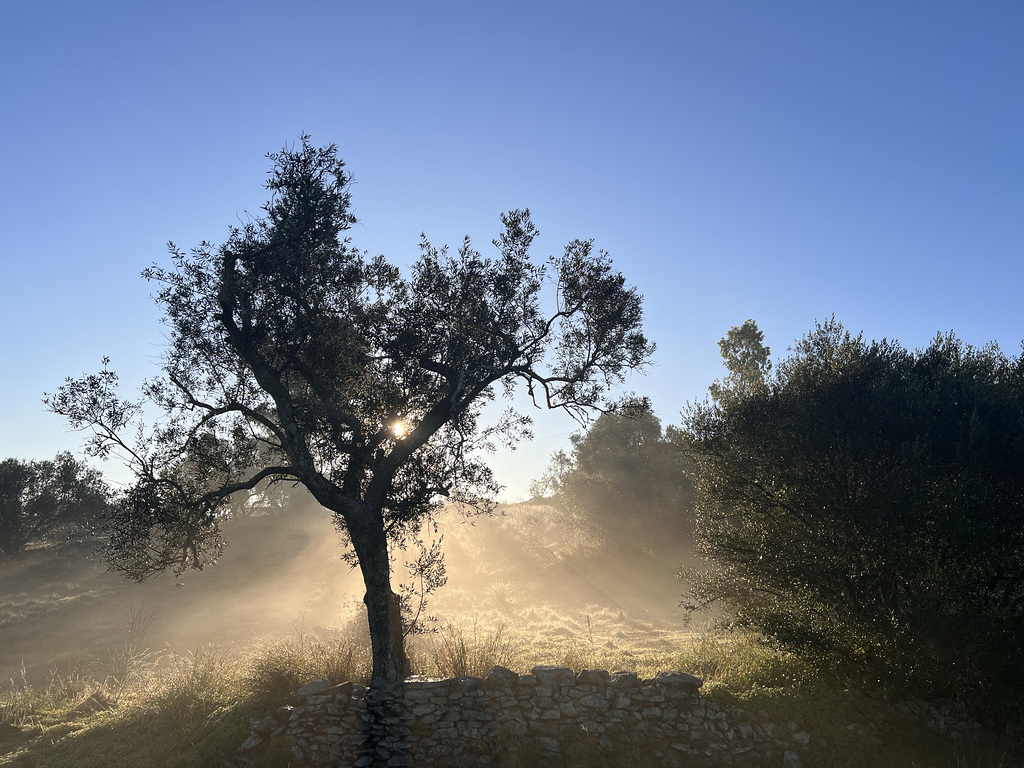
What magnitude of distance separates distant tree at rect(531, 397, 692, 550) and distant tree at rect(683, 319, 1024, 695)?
2385 centimetres

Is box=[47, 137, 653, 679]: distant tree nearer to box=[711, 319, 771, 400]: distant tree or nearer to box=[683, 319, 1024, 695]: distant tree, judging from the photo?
box=[683, 319, 1024, 695]: distant tree

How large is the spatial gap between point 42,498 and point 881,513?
171 ft

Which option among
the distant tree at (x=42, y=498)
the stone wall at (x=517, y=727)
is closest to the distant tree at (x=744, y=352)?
the stone wall at (x=517, y=727)

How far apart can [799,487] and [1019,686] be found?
5.25 metres

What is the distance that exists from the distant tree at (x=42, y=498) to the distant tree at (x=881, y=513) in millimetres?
43175

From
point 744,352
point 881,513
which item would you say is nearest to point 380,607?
point 881,513

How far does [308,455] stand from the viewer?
12.6m

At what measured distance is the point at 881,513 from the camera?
40.4ft

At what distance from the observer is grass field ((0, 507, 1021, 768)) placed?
1116 cm

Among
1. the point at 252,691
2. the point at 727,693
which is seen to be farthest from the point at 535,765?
the point at 252,691

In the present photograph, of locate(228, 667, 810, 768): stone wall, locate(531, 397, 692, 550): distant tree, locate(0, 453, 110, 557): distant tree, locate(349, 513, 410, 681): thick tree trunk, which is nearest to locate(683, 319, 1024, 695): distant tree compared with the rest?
locate(228, 667, 810, 768): stone wall

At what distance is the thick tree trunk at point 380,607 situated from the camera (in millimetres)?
12320

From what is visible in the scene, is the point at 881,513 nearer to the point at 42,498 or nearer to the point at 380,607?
the point at 380,607

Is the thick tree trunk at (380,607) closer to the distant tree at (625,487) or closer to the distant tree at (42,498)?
the distant tree at (625,487)
